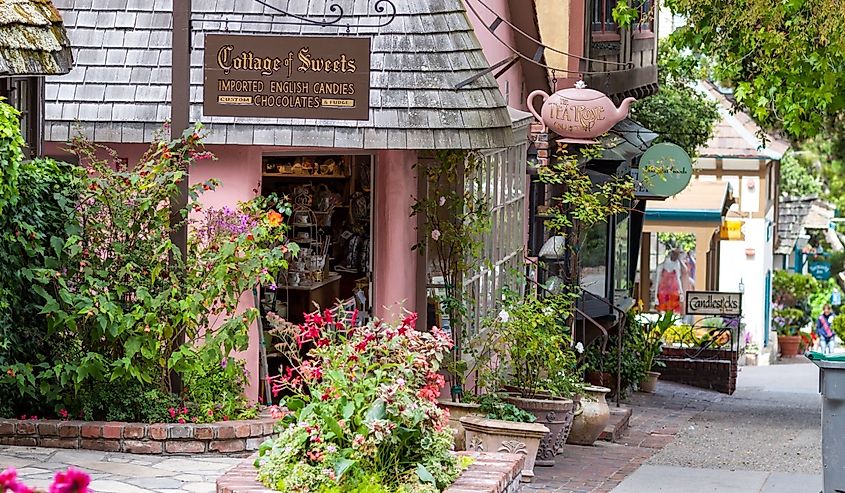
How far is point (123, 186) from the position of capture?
30.4 ft

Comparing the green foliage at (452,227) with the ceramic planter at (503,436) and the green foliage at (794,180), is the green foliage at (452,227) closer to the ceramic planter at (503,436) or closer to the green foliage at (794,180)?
the ceramic planter at (503,436)

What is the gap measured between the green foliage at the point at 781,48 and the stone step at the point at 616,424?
3.34m

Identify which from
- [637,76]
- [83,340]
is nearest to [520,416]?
[83,340]

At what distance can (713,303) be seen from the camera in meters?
21.7

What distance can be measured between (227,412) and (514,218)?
647 centimetres

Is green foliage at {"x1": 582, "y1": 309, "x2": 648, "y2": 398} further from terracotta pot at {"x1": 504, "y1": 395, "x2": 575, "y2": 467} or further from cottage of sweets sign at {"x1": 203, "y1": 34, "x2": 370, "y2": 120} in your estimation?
cottage of sweets sign at {"x1": 203, "y1": 34, "x2": 370, "y2": 120}

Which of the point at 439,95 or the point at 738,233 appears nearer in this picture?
the point at 439,95

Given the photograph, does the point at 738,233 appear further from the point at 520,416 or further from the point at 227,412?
the point at 227,412

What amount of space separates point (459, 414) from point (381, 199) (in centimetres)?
194

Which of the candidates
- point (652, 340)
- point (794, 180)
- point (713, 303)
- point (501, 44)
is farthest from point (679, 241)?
point (501, 44)

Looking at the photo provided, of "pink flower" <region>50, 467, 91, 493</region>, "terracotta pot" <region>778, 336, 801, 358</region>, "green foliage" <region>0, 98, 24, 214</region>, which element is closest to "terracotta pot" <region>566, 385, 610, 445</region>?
"green foliage" <region>0, 98, 24, 214</region>

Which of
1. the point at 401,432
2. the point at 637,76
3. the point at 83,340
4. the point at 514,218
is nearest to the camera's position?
the point at 401,432

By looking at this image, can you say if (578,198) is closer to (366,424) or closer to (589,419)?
(589,419)

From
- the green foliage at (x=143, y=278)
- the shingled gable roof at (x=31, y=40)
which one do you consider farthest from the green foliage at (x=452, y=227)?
the shingled gable roof at (x=31, y=40)
